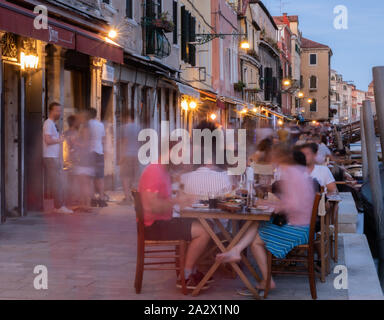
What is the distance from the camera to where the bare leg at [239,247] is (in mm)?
6418

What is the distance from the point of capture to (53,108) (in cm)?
1122

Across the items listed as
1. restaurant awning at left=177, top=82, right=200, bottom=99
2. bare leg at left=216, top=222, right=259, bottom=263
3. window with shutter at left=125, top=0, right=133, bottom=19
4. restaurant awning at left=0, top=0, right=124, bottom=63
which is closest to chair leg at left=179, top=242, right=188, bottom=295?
bare leg at left=216, top=222, right=259, bottom=263

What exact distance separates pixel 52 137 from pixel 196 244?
5.34 m

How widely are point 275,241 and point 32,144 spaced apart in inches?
251

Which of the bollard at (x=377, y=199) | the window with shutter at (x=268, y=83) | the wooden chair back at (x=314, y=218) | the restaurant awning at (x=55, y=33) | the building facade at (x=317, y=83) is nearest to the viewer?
the wooden chair back at (x=314, y=218)

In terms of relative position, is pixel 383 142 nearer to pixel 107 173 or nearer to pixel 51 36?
pixel 51 36

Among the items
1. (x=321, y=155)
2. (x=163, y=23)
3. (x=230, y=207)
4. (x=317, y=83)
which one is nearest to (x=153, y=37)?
(x=163, y=23)

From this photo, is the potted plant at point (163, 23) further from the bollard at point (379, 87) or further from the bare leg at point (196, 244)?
the bare leg at point (196, 244)

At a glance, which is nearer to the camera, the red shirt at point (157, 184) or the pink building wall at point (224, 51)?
the red shirt at point (157, 184)

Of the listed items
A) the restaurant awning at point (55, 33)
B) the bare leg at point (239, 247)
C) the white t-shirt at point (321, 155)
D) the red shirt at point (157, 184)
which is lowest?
the bare leg at point (239, 247)

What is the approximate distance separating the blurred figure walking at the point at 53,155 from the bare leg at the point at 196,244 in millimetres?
5219

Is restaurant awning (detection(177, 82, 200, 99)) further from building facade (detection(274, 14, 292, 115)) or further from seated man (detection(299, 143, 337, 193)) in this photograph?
building facade (detection(274, 14, 292, 115))

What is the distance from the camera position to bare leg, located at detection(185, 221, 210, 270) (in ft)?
21.6

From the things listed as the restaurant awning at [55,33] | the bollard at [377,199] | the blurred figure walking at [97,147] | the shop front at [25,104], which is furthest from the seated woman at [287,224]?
the blurred figure walking at [97,147]
